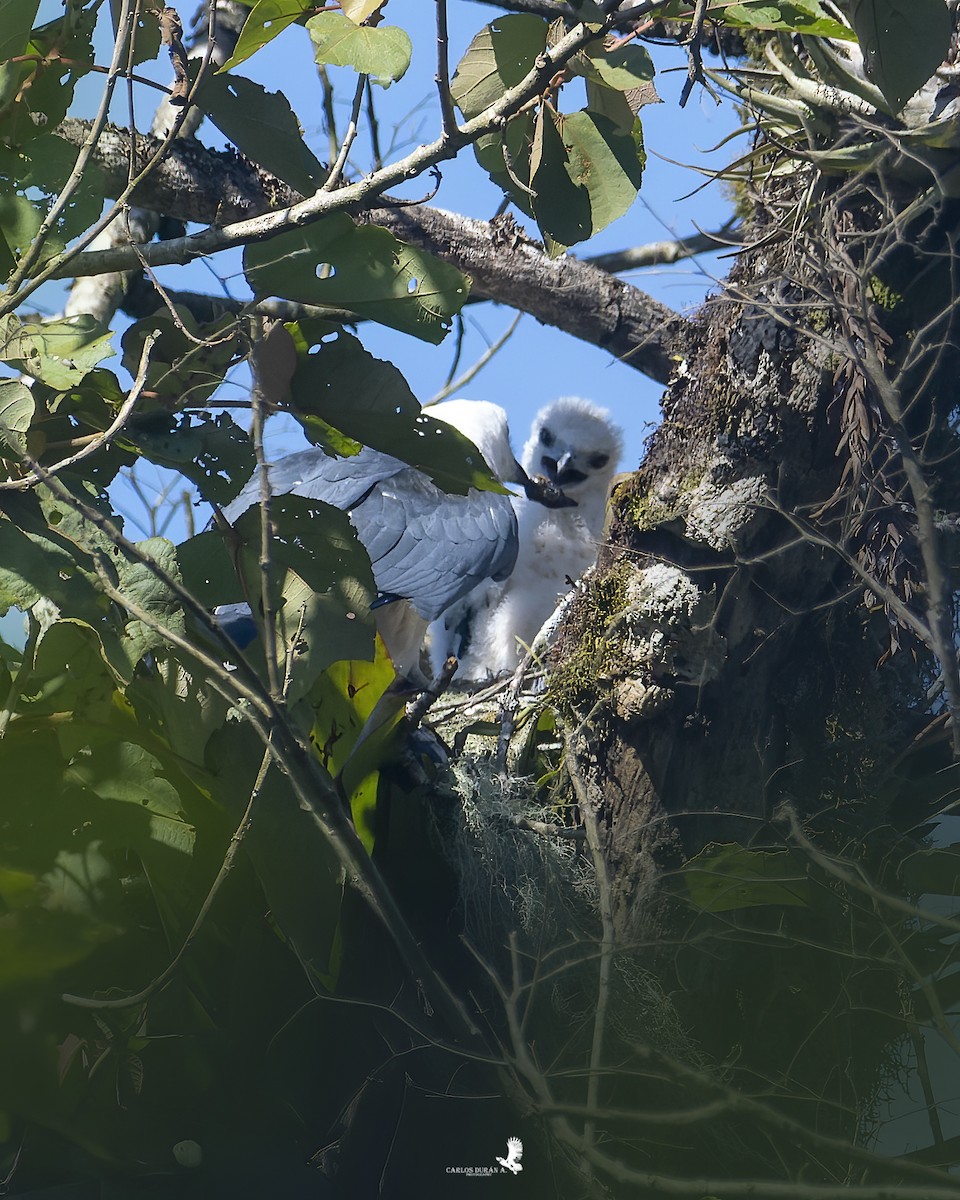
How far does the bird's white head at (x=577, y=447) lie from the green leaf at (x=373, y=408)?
1655 mm

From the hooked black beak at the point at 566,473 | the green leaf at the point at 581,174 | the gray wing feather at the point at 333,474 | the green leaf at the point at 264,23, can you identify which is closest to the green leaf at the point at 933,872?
the green leaf at the point at 581,174

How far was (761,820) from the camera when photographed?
3.34ft

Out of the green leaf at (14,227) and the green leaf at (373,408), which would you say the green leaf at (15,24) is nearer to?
the green leaf at (14,227)

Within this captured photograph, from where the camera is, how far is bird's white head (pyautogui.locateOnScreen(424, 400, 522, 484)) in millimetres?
2344

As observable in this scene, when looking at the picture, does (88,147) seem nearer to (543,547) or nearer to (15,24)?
(15,24)

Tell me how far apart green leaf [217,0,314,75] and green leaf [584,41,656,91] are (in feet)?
0.66

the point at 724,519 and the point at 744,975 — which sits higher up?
the point at 724,519

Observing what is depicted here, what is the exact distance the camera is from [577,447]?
2506 millimetres

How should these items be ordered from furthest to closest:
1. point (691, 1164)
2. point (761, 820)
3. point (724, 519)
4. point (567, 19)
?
point (724, 519) → point (761, 820) → point (691, 1164) → point (567, 19)

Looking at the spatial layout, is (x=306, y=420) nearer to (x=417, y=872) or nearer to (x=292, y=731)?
(x=292, y=731)

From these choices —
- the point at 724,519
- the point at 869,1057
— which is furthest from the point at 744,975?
the point at 724,519

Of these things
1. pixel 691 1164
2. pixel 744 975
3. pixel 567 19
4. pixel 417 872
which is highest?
pixel 567 19

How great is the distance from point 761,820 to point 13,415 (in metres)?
0.74

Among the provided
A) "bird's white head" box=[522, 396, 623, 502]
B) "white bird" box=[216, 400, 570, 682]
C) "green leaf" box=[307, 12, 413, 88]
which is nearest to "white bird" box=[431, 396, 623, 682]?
"bird's white head" box=[522, 396, 623, 502]
